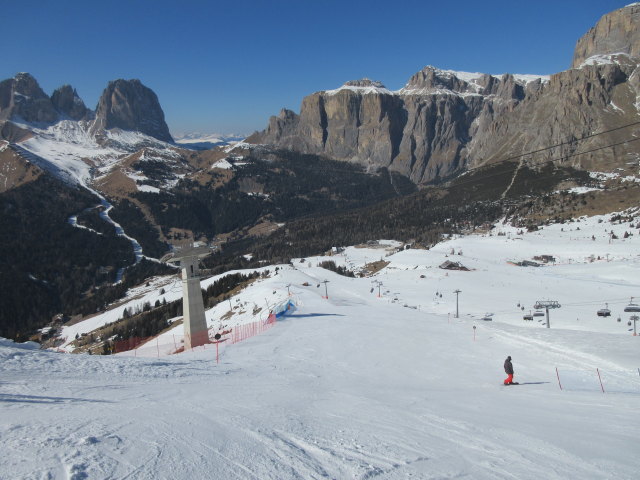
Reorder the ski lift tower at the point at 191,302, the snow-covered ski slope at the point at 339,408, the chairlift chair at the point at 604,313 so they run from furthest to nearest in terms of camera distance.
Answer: the chairlift chair at the point at 604,313, the ski lift tower at the point at 191,302, the snow-covered ski slope at the point at 339,408

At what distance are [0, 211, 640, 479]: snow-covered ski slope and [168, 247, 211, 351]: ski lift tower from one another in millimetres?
7470

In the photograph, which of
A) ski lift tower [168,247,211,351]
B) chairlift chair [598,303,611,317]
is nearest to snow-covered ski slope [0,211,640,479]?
ski lift tower [168,247,211,351]

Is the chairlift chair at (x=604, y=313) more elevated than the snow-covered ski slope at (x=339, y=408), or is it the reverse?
the snow-covered ski slope at (x=339, y=408)

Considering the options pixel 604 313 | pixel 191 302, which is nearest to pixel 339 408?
pixel 191 302

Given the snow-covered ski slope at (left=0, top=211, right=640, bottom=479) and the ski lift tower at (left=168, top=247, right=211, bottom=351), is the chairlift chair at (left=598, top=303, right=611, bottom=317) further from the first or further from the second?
the ski lift tower at (left=168, top=247, right=211, bottom=351)

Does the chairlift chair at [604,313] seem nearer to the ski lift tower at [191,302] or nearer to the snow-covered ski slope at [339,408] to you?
the snow-covered ski slope at [339,408]

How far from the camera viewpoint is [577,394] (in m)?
17.5

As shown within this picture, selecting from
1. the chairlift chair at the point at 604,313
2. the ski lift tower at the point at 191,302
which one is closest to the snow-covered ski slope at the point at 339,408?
the ski lift tower at the point at 191,302

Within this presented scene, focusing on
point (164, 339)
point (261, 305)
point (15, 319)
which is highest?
point (261, 305)

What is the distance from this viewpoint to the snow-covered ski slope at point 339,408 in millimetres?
8070

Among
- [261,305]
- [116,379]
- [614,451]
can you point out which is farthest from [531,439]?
[261,305]

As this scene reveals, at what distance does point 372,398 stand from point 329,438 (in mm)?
6097

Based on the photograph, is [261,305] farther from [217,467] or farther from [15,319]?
[15,319]

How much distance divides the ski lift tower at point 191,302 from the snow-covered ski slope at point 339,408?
7470 millimetres
